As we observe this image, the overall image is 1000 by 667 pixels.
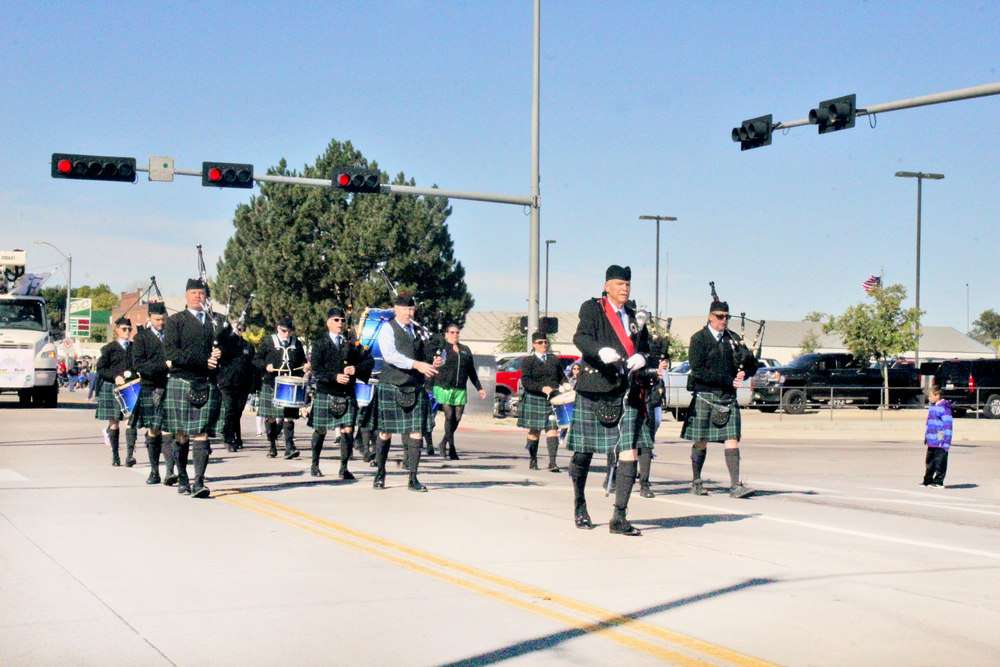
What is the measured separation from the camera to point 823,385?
36.1m

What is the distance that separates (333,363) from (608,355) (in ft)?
16.7

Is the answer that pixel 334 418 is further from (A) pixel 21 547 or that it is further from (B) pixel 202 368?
(A) pixel 21 547

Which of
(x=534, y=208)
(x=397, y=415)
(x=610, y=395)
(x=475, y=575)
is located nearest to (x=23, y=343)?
(x=534, y=208)

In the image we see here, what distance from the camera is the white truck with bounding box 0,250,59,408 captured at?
31.1m

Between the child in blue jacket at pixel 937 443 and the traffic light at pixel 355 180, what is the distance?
11.6 meters

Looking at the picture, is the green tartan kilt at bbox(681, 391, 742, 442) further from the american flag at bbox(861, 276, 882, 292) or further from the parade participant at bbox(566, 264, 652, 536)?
the american flag at bbox(861, 276, 882, 292)

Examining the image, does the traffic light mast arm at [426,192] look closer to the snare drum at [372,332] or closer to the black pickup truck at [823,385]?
the snare drum at [372,332]

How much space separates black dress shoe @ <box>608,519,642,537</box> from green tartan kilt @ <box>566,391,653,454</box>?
21.0 inches

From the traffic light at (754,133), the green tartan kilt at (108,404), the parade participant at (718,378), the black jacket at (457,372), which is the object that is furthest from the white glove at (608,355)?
the traffic light at (754,133)

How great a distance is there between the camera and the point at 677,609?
6.18 meters

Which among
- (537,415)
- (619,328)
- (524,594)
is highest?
(619,328)

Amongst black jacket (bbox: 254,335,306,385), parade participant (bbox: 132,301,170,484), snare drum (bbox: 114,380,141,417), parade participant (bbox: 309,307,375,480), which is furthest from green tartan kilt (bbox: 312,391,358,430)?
black jacket (bbox: 254,335,306,385)

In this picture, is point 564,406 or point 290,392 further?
point 290,392

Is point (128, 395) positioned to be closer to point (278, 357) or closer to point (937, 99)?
point (278, 357)
